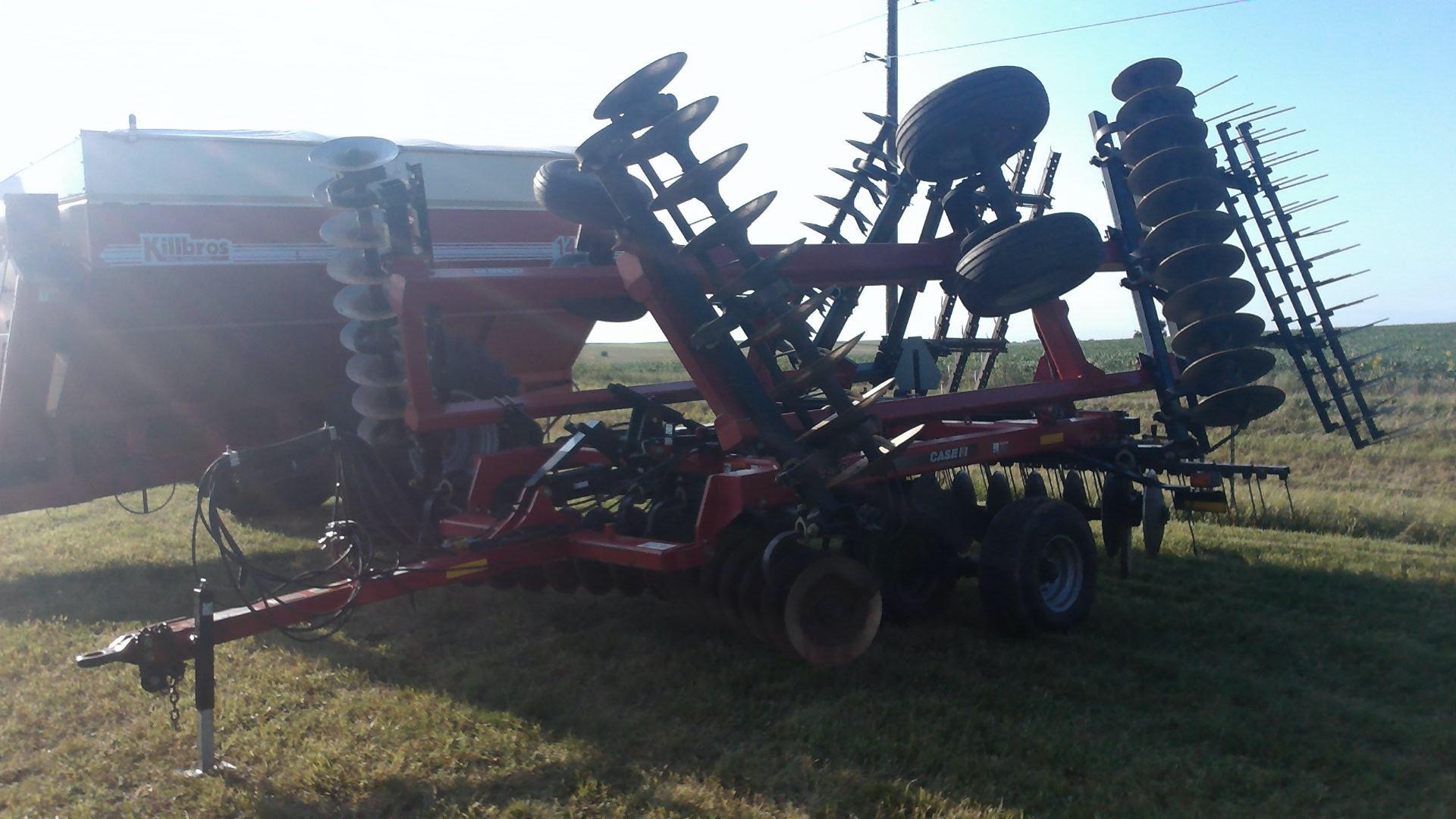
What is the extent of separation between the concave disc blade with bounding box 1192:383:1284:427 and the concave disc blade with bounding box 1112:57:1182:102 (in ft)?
6.35

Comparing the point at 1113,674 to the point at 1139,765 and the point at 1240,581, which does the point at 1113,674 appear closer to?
the point at 1139,765

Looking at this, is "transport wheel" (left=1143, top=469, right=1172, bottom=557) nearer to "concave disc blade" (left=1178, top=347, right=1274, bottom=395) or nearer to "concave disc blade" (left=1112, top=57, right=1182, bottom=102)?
"concave disc blade" (left=1178, top=347, right=1274, bottom=395)

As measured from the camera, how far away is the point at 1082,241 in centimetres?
526

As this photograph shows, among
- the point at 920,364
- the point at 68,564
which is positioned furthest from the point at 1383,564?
the point at 68,564

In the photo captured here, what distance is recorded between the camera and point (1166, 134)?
646cm

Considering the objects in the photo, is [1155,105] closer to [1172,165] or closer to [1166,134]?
[1166,134]

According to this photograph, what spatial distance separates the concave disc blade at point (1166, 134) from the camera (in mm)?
6441

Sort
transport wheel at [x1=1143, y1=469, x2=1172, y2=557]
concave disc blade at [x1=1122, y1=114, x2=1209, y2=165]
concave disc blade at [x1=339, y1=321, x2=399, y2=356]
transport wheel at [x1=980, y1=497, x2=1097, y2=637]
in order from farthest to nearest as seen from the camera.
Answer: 1. concave disc blade at [x1=1122, y1=114, x2=1209, y2=165]
2. transport wheel at [x1=1143, y1=469, x2=1172, y2=557]
3. concave disc blade at [x1=339, y1=321, x2=399, y2=356]
4. transport wheel at [x1=980, y1=497, x2=1097, y2=637]

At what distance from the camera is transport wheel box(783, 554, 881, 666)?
4324 mm

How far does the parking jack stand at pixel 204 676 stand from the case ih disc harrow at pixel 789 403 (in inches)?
1.0

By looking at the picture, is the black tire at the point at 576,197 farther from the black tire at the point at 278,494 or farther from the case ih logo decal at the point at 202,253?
the black tire at the point at 278,494

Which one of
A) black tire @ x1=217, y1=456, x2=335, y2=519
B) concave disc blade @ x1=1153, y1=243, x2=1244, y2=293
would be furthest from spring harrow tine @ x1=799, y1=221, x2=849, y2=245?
black tire @ x1=217, y1=456, x2=335, y2=519

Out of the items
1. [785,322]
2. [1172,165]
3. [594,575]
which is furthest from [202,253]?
[1172,165]

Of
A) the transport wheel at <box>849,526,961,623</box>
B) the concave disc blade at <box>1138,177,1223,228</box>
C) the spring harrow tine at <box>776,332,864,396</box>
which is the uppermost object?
the concave disc blade at <box>1138,177,1223,228</box>
